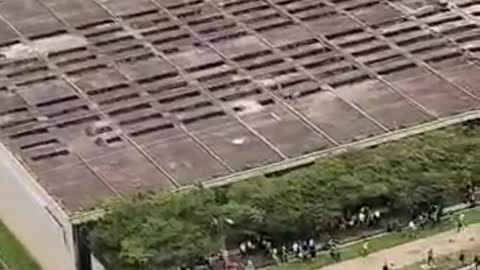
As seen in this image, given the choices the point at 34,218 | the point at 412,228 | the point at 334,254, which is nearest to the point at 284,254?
the point at 334,254

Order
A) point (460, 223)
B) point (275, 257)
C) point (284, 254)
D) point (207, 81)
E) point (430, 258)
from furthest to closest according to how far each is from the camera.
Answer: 1. point (207, 81)
2. point (460, 223)
3. point (284, 254)
4. point (275, 257)
5. point (430, 258)

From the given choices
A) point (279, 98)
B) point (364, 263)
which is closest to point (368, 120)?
point (279, 98)

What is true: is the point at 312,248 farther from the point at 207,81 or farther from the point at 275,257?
the point at 207,81

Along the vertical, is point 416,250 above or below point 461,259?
above

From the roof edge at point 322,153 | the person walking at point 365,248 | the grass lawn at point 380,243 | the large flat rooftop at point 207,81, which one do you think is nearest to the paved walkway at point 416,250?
the person walking at point 365,248

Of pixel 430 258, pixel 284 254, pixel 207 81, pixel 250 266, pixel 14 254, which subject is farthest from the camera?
pixel 207 81

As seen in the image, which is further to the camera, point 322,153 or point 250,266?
point 322,153
